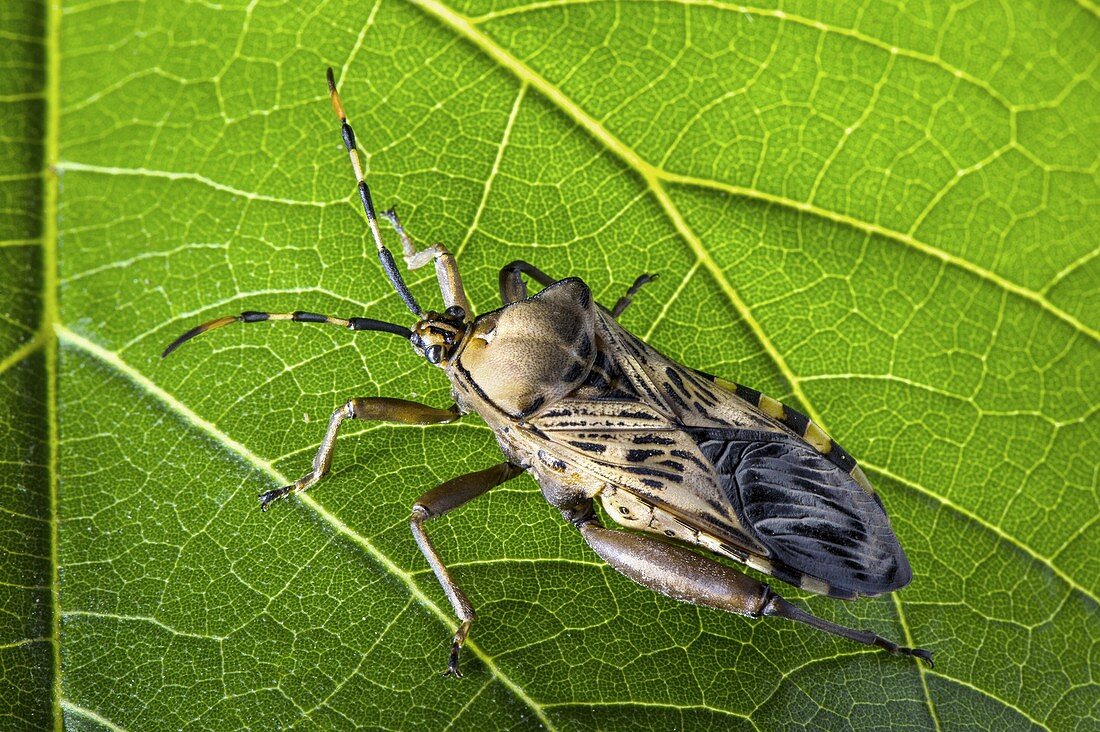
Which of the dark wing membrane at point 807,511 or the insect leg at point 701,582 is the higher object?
the dark wing membrane at point 807,511

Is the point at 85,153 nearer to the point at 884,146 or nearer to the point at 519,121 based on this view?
the point at 519,121

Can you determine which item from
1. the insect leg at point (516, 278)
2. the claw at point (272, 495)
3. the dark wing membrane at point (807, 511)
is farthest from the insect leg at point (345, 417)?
the dark wing membrane at point (807, 511)

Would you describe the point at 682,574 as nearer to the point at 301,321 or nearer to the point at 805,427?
the point at 805,427

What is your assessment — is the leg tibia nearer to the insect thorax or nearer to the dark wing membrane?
the dark wing membrane

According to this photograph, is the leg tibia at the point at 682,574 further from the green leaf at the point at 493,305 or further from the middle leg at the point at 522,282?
the middle leg at the point at 522,282

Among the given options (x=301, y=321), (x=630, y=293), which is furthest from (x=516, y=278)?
(x=301, y=321)

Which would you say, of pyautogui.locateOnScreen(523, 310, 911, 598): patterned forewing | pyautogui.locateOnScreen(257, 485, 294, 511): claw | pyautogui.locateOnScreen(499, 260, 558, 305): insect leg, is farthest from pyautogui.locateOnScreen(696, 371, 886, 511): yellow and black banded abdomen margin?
pyautogui.locateOnScreen(257, 485, 294, 511): claw

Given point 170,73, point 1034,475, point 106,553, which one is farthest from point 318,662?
point 1034,475
